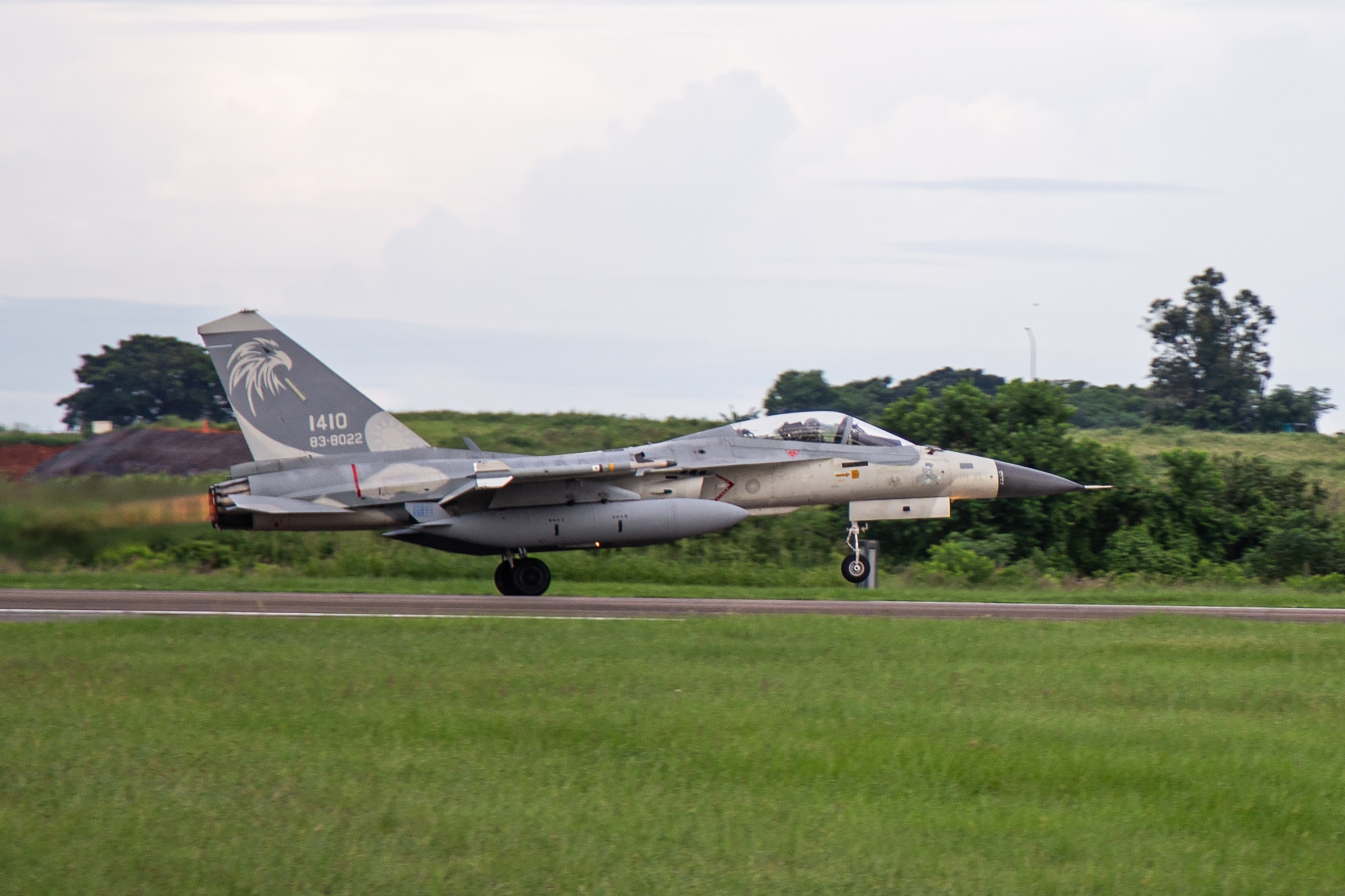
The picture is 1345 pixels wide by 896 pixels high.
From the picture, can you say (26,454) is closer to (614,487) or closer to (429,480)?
(429,480)

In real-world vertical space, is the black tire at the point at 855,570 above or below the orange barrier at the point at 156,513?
below

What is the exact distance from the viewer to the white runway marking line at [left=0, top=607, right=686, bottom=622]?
601 inches

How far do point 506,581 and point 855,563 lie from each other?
579 centimetres

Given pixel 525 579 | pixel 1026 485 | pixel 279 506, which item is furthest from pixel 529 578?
pixel 1026 485

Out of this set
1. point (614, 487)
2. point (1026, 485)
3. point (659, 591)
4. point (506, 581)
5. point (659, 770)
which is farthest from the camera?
point (1026, 485)

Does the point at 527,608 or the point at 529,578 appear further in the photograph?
the point at 529,578

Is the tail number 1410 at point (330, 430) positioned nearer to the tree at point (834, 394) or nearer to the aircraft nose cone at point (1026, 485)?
the aircraft nose cone at point (1026, 485)

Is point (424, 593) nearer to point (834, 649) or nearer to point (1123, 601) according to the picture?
point (834, 649)

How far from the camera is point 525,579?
2069 cm

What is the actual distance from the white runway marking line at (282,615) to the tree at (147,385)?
25.5 m

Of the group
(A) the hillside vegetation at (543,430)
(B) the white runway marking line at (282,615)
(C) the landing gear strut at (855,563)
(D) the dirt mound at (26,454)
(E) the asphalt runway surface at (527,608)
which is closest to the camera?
(B) the white runway marking line at (282,615)

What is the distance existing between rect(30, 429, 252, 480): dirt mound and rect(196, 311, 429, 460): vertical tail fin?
8.06 meters

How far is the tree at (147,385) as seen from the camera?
41619 mm

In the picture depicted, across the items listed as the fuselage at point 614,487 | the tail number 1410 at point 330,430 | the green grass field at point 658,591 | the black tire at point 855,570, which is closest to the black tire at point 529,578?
the green grass field at point 658,591
